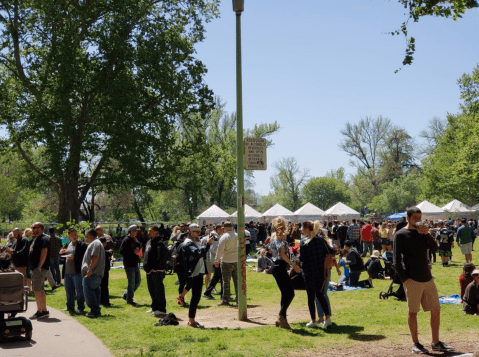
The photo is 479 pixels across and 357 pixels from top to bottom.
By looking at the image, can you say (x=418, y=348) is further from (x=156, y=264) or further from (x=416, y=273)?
(x=156, y=264)

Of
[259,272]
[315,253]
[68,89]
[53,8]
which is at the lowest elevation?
[259,272]

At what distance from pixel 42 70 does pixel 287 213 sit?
22.3 m

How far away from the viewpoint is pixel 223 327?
9562 millimetres

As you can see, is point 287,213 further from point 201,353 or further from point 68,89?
point 201,353

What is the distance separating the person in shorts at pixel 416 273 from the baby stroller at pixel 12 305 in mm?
5489

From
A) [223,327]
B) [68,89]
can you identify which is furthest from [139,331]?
[68,89]

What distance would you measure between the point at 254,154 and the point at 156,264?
286 cm

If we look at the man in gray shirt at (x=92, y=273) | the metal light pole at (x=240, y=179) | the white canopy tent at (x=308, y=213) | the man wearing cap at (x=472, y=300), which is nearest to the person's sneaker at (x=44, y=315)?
the man in gray shirt at (x=92, y=273)

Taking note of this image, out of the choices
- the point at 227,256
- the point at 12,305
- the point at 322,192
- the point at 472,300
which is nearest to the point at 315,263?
the point at 472,300

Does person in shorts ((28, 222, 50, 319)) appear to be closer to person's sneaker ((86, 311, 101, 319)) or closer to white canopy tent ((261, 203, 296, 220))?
person's sneaker ((86, 311, 101, 319))

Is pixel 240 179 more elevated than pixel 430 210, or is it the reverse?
pixel 240 179

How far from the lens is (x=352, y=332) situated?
875 cm

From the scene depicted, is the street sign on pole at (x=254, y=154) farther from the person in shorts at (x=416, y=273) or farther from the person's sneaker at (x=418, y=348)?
the person's sneaker at (x=418, y=348)

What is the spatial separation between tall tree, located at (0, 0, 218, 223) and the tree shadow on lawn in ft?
68.2
